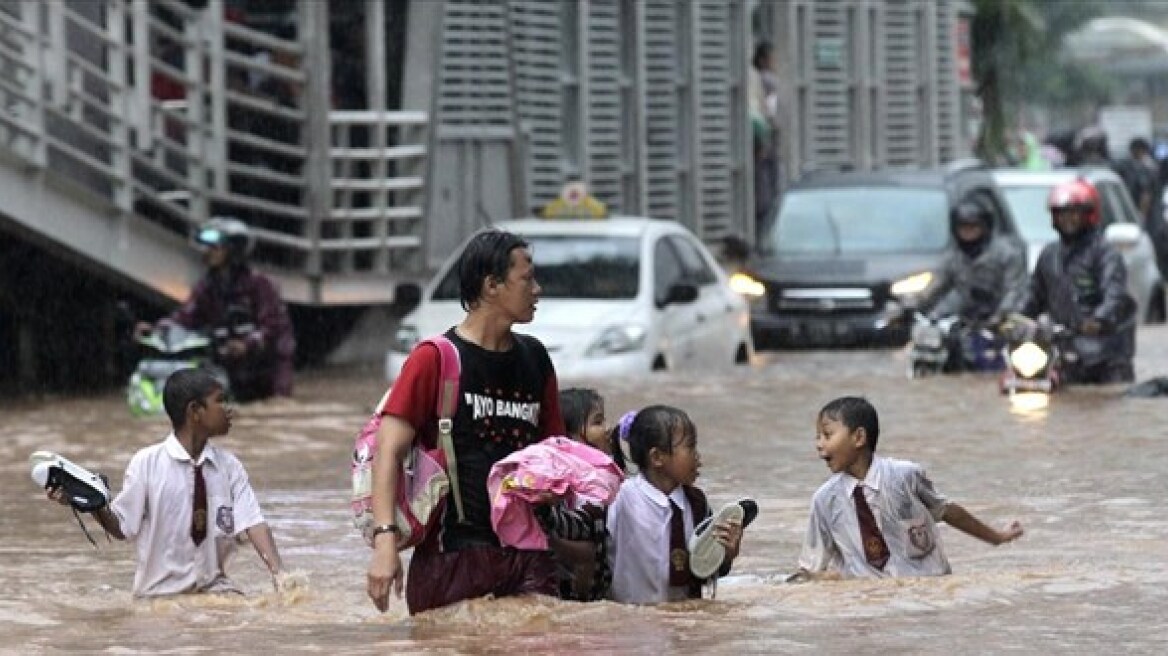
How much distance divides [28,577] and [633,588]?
349 centimetres

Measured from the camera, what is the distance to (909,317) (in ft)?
75.0

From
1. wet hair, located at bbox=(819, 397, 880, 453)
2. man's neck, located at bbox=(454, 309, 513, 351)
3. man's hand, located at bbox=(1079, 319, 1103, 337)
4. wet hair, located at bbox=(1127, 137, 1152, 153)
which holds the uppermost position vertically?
man's neck, located at bbox=(454, 309, 513, 351)

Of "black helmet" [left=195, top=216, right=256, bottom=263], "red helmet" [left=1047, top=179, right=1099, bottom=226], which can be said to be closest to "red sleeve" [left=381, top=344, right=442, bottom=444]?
"red helmet" [left=1047, top=179, right=1099, bottom=226]

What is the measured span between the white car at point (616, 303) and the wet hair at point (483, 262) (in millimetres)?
11602

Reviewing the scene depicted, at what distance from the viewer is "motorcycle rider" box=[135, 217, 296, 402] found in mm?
21047

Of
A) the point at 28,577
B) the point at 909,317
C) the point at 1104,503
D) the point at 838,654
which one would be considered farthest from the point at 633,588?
the point at 909,317

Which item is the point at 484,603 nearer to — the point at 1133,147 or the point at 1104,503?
the point at 1104,503

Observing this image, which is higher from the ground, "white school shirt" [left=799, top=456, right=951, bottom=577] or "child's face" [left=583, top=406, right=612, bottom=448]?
"child's face" [left=583, top=406, right=612, bottom=448]

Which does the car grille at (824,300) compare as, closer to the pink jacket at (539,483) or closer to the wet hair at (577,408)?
the wet hair at (577,408)

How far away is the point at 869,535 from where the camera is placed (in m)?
11.6

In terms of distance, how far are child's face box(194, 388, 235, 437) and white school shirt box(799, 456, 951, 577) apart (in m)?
2.05

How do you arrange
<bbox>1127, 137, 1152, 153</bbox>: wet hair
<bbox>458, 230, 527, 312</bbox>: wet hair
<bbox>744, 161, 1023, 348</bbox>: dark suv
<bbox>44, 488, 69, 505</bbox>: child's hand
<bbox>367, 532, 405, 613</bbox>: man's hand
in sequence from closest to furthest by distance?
1. <bbox>367, 532, 405, 613</bbox>: man's hand
2. <bbox>458, 230, 527, 312</bbox>: wet hair
3. <bbox>44, 488, 69, 505</bbox>: child's hand
4. <bbox>744, 161, 1023, 348</bbox>: dark suv
5. <bbox>1127, 137, 1152, 153</bbox>: wet hair

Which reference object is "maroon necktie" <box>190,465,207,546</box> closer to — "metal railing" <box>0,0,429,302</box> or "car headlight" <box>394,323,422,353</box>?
"car headlight" <box>394,323,422,353</box>

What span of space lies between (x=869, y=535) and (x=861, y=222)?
53.6 ft
